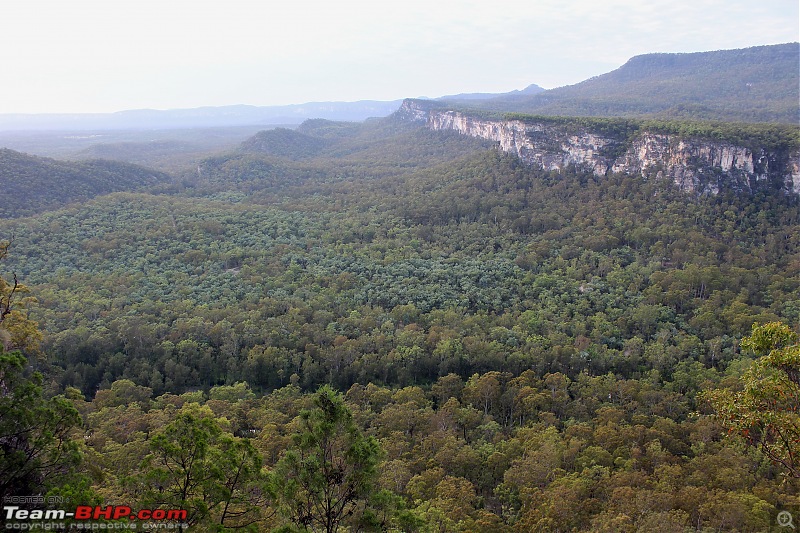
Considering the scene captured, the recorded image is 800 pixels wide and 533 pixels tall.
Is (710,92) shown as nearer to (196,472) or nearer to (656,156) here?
(656,156)

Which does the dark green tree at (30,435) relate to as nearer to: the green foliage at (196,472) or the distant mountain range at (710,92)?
the green foliage at (196,472)

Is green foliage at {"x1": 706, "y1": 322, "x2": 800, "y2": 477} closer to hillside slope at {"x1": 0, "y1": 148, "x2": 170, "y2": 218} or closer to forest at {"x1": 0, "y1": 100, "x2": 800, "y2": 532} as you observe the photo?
forest at {"x1": 0, "y1": 100, "x2": 800, "y2": 532}

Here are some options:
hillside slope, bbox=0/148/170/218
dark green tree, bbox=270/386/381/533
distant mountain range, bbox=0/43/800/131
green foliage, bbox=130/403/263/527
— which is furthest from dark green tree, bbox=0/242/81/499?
distant mountain range, bbox=0/43/800/131

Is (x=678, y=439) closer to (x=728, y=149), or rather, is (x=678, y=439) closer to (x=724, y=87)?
(x=728, y=149)

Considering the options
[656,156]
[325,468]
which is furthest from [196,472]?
[656,156]

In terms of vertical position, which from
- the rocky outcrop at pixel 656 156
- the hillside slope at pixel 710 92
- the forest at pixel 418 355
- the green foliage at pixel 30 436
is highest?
the hillside slope at pixel 710 92

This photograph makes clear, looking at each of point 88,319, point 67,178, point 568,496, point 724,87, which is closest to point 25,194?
point 67,178

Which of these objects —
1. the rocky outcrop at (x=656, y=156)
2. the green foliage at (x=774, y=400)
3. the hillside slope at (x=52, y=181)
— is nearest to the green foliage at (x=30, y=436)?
the green foliage at (x=774, y=400)
